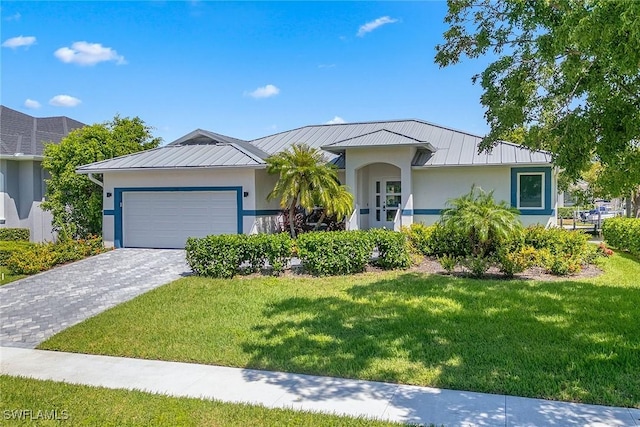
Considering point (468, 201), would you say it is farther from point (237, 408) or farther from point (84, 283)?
point (84, 283)

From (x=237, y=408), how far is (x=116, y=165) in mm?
14050

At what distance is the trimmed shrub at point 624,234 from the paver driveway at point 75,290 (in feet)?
48.0

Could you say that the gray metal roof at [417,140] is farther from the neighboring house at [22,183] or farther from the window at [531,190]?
the neighboring house at [22,183]

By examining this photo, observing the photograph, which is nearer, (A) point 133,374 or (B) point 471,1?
(A) point 133,374

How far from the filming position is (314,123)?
23047 mm

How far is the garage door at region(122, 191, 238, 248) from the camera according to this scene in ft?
52.5

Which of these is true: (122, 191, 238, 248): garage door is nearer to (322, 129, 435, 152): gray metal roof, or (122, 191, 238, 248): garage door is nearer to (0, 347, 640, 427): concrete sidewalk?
(322, 129, 435, 152): gray metal roof

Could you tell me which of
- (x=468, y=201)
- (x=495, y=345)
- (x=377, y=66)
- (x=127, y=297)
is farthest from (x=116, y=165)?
(x=495, y=345)

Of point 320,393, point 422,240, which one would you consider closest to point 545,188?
point 422,240

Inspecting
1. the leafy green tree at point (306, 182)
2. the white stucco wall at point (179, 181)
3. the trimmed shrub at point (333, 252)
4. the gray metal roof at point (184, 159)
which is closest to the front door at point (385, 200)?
the leafy green tree at point (306, 182)

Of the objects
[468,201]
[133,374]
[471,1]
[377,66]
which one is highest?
[377,66]

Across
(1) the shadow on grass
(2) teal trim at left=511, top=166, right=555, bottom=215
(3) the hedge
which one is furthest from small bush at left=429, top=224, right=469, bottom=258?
(2) teal trim at left=511, top=166, right=555, bottom=215

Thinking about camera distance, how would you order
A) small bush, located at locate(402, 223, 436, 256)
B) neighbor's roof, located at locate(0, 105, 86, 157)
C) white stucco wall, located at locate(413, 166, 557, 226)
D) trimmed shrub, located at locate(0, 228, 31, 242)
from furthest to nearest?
neighbor's roof, located at locate(0, 105, 86, 157) < trimmed shrub, located at locate(0, 228, 31, 242) < white stucco wall, located at locate(413, 166, 557, 226) < small bush, located at locate(402, 223, 436, 256)

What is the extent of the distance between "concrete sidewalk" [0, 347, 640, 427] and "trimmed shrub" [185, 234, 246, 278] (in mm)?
4978
